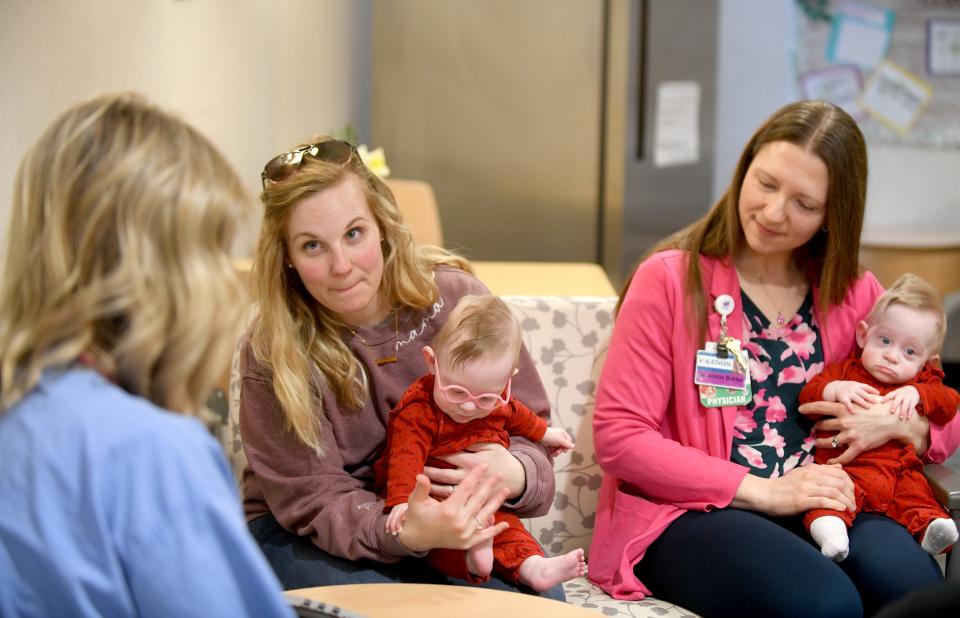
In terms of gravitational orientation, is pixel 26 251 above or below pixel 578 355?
above

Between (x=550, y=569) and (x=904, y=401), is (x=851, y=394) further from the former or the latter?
(x=550, y=569)

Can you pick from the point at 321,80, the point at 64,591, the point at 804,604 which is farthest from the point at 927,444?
the point at 321,80

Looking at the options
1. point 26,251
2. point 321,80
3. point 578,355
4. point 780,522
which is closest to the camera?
point 26,251

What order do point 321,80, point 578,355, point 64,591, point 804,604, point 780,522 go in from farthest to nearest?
point 321,80 < point 578,355 < point 780,522 < point 804,604 < point 64,591

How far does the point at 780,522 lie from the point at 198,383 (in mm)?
1438

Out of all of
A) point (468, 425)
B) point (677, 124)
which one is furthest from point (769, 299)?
point (677, 124)

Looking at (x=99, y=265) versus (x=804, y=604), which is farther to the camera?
(x=804, y=604)

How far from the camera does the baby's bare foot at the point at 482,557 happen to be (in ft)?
5.99

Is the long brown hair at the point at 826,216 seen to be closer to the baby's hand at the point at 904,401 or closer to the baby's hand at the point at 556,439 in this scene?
the baby's hand at the point at 904,401

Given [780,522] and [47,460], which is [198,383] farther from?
[780,522]

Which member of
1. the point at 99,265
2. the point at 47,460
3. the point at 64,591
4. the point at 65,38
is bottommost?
the point at 64,591

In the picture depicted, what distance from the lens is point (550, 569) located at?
6.03ft

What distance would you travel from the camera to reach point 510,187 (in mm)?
5027

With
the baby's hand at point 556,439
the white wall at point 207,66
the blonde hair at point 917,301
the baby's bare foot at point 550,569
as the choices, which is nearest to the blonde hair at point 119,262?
the white wall at point 207,66
